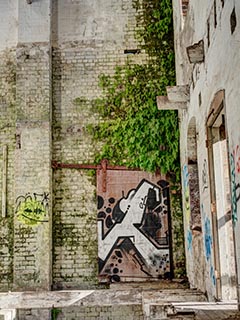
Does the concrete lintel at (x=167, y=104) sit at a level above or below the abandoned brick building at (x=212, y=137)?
above

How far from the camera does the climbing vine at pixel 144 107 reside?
8914mm

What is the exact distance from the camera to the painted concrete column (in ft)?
28.1

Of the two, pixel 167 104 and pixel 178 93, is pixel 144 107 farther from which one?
pixel 178 93

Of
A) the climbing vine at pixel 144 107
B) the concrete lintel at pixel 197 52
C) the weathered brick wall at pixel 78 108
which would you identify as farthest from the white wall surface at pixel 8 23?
the concrete lintel at pixel 197 52

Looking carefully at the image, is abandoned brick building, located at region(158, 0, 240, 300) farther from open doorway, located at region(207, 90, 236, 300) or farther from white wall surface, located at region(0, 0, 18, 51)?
white wall surface, located at region(0, 0, 18, 51)

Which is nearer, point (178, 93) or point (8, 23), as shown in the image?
point (178, 93)

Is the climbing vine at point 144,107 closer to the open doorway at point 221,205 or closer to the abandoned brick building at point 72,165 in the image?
the abandoned brick building at point 72,165

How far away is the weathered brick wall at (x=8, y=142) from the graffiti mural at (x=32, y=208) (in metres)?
0.29

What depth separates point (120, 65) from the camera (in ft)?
30.8

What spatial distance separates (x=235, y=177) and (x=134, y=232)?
5.04 m

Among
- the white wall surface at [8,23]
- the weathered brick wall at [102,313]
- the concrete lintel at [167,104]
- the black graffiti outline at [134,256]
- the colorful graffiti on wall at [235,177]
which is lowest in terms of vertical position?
the weathered brick wall at [102,313]

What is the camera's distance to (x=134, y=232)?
8.78m

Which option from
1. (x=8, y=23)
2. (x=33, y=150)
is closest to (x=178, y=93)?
(x=33, y=150)

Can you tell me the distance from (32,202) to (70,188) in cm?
78
